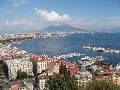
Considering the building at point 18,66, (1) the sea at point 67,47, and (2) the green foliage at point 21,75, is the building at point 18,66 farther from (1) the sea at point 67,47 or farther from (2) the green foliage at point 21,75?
(1) the sea at point 67,47

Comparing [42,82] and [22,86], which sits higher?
[22,86]

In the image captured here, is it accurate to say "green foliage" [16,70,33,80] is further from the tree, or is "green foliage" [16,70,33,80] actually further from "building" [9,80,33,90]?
the tree

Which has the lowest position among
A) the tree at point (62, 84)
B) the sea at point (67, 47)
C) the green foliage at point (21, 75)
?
the sea at point (67, 47)

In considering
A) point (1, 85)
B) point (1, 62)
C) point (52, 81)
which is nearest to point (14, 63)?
point (1, 62)

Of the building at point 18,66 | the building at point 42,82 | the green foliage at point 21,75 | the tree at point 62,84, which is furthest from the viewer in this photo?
the building at point 18,66

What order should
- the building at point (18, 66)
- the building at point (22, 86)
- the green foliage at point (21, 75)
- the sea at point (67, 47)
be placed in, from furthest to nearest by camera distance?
the sea at point (67, 47) < the building at point (18, 66) < the green foliage at point (21, 75) < the building at point (22, 86)

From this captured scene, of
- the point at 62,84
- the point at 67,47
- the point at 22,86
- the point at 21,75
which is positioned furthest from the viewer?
the point at 67,47

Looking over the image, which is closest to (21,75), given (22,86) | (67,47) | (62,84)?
(22,86)

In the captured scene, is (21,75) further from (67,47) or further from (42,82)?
(67,47)

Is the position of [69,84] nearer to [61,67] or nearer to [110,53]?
[61,67]

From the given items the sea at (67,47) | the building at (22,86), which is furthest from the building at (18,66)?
the sea at (67,47)

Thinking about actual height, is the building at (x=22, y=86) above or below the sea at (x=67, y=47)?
above
